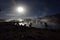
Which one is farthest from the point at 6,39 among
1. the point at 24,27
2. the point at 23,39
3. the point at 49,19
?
the point at 49,19

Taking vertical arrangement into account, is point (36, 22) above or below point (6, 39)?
above

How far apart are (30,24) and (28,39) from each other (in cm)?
1686

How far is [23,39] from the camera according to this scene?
32969 millimetres

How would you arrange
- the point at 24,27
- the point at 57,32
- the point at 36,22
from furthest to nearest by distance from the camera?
1. the point at 36,22
2. the point at 24,27
3. the point at 57,32

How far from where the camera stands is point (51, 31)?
1865 inches

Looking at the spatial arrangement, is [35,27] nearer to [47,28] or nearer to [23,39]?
[47,28]

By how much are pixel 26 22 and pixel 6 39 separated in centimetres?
2043

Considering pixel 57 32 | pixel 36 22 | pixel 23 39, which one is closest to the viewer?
pixel 23 39

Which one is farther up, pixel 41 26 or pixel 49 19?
pixel 49 19

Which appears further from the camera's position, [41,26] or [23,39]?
[41,26]

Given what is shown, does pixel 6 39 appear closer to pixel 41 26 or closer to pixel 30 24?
pixel 30 24

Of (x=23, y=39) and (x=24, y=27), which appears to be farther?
(x=24, y=27)

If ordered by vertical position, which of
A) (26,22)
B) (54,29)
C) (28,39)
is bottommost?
(28,39)

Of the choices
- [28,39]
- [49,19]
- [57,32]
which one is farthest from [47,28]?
[28,39]
